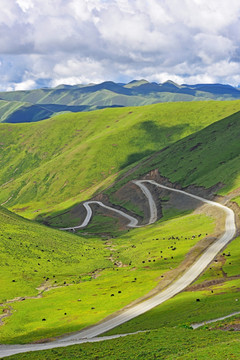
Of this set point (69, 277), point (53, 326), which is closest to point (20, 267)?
point (69, 277)

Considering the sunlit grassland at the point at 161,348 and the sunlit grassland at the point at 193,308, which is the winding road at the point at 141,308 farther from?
the sunlit grassland at the point at 161,348

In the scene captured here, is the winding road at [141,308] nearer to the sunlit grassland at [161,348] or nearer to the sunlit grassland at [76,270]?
the sunlit grassland at [76,270]

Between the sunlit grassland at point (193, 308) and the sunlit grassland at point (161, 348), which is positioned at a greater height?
the sunlit grassland at point (161, 348)

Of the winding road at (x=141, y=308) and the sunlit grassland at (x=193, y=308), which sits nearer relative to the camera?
the winding road at (x=141, y=308)

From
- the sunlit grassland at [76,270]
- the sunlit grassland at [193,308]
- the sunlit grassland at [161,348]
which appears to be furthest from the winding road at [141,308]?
the sunlit grassland at [161,348]

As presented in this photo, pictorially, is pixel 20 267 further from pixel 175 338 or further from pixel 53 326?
pixel 175 338

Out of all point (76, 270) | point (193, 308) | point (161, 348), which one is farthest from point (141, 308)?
point (76, 270)

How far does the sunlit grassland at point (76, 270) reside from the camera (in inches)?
3076

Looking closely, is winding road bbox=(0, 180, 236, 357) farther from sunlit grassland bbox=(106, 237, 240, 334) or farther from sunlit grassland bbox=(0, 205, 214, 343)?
sunlit grassland bbox=(0, 205, 214, 343)

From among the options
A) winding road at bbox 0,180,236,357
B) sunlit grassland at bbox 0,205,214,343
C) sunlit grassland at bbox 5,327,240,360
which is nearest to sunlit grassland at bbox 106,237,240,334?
winding road at bbox 0,180,236,357

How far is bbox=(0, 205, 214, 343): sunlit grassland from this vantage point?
256 feet

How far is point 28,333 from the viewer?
233 feet

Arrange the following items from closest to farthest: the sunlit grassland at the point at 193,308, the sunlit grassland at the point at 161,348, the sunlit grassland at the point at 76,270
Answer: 1. the sunlit grassland at the point at 161,348
2. the sunlit grassland at the point at 193,308
3. the sunlit grassland at the point at 76,270

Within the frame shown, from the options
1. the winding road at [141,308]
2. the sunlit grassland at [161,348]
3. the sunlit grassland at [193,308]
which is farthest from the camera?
the sunlit grassland at [193,308]
